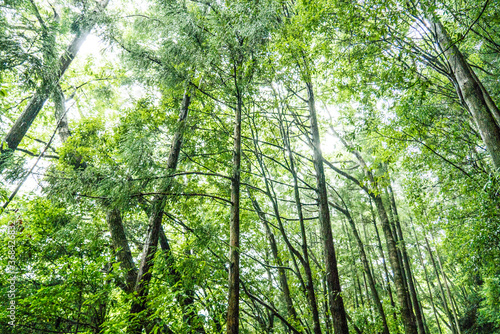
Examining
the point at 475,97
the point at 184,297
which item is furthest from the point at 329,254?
the point at 475,97

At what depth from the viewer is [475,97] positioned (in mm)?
4270

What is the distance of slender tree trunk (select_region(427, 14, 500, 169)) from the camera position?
4090 mm

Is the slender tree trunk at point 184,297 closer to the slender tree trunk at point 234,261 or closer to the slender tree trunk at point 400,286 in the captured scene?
the slender tree trunk at point 234,261

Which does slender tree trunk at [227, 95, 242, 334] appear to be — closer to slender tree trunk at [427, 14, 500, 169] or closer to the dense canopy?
the dense canopy

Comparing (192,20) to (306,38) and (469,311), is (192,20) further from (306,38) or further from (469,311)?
(469,311)

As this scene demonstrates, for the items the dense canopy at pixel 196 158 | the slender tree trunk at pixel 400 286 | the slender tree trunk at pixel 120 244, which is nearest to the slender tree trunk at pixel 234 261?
the dense canopy at pixel 196 158

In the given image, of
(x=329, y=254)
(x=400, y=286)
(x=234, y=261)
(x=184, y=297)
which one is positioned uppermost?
(x=400, y=286)

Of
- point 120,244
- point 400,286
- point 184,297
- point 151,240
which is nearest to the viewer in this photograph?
point 184,297

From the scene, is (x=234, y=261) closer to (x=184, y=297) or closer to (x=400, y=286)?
(x=184, y=297)

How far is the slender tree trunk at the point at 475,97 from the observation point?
4.09 metres

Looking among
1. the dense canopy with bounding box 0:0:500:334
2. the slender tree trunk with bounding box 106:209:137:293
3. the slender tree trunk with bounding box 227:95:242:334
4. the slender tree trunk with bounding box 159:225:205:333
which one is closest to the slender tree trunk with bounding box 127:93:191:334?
the dense canopy with bounding box 0:0:500:334

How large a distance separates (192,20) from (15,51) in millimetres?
2881

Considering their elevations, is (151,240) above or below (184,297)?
above

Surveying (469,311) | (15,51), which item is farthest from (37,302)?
(469,311)
